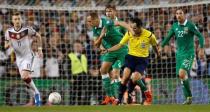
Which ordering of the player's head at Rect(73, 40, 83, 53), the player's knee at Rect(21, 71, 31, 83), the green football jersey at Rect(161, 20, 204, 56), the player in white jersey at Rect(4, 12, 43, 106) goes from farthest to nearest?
the player's head at Rect(73, 40, 83, 53) < the green football jersey at Rect(161, 20, 204, 56) < the player in white jersey at Rect(4, 12, 43, 106) < the player's knee at Rect(21, 71, 31, 83)

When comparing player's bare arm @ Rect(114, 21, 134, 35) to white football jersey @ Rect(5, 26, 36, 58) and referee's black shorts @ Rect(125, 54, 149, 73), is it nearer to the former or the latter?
referee's black shorts @ Rect(125, 54, 149, 73)

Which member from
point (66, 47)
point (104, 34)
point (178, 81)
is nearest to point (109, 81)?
point (104, 34)

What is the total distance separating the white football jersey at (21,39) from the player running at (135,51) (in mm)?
1915

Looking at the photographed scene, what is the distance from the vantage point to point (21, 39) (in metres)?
15.6

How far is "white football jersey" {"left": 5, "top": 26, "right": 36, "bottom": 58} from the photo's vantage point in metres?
15.5

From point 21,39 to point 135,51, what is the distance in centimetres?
270

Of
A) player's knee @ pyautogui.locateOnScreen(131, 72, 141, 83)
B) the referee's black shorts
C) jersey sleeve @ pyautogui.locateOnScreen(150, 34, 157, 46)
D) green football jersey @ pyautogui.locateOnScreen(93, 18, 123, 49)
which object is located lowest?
player's knee @ pyautogui.locateOnScreen(131, 72, 141, 83)

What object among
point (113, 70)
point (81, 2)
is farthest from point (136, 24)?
point (81, 2)

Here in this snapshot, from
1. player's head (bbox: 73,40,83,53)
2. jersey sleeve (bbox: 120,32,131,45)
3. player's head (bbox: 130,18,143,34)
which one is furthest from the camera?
player's head (bbox: 73,40,83,53)

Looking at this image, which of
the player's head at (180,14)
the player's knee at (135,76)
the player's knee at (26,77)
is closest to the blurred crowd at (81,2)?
the player's head at (180,14)

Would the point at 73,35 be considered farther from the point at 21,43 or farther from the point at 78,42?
the point at 21,43

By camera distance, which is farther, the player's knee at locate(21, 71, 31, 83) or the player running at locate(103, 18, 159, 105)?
the player's knee at locate(21, 71, 31, 83)

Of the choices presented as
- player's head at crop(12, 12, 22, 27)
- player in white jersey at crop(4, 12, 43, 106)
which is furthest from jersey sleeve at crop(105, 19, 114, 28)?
player's head at crop(12, 12, 22, 27)

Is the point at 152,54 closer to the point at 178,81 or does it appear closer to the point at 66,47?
the point at 178,81
